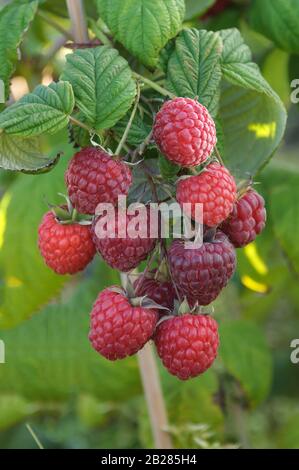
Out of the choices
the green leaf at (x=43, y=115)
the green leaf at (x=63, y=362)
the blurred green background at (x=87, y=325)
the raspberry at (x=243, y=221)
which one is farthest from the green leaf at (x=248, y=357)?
the green leaf at (x=43, y=115)

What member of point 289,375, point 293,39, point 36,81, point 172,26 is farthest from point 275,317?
point 172,26

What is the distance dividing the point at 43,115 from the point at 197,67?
17 cm

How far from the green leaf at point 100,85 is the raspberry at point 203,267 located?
0.43 feet

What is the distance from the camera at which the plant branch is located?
36.8 inches

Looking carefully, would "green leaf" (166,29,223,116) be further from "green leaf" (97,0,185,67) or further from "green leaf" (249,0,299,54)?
"green leaf" (249,0,299,54)

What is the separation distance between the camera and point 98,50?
80cm

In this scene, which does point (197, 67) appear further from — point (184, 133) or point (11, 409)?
point (11, 409)

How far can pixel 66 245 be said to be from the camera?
814mm

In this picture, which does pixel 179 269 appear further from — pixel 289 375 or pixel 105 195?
pixel 289 375

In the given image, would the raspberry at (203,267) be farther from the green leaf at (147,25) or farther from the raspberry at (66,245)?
the green leaf at (147,25)

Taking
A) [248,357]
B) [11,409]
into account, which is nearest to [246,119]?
Result: [248,357]

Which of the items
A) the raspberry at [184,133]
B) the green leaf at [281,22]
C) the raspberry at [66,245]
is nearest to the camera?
the raspberry at [184,133]

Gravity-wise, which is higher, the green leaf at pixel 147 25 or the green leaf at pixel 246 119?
the green leaf at pixel 147 25

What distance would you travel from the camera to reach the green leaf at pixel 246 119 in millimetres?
879
